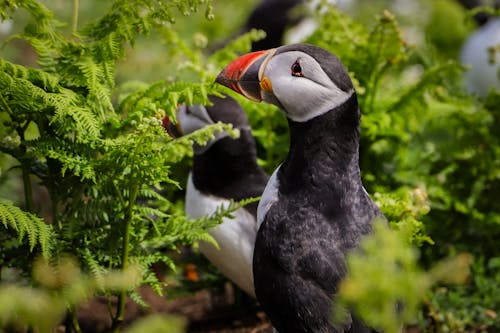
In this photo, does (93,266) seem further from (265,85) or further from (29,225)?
(265,85)

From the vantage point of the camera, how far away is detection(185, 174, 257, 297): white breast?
10.2 ft

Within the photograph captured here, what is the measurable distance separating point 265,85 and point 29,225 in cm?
88

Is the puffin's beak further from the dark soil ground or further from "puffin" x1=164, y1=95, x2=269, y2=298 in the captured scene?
the dark soil ground

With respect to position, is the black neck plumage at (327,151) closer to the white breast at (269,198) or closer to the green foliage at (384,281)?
the white breast at (269,198)

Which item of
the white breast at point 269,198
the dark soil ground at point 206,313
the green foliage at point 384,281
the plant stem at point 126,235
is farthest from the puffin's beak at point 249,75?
the dark soil ground at point 206,313

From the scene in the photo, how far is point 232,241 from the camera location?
10.3 ft

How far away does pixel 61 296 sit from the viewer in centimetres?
246

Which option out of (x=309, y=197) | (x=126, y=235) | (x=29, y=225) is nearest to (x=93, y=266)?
(x=126, y=235)

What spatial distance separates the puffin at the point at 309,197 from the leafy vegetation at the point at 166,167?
0.52 feet

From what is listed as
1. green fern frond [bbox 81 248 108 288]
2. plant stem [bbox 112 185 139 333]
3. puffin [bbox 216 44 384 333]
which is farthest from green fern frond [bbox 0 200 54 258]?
puffin [bbox 216 44 384 333]

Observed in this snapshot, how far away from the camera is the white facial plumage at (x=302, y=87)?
Answer: 2.46 metres

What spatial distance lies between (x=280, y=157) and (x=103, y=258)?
1285 mm

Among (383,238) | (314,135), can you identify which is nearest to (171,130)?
(314,135)

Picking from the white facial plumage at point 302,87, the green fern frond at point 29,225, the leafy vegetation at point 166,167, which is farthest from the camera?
the white facial plumage at point 302,87
